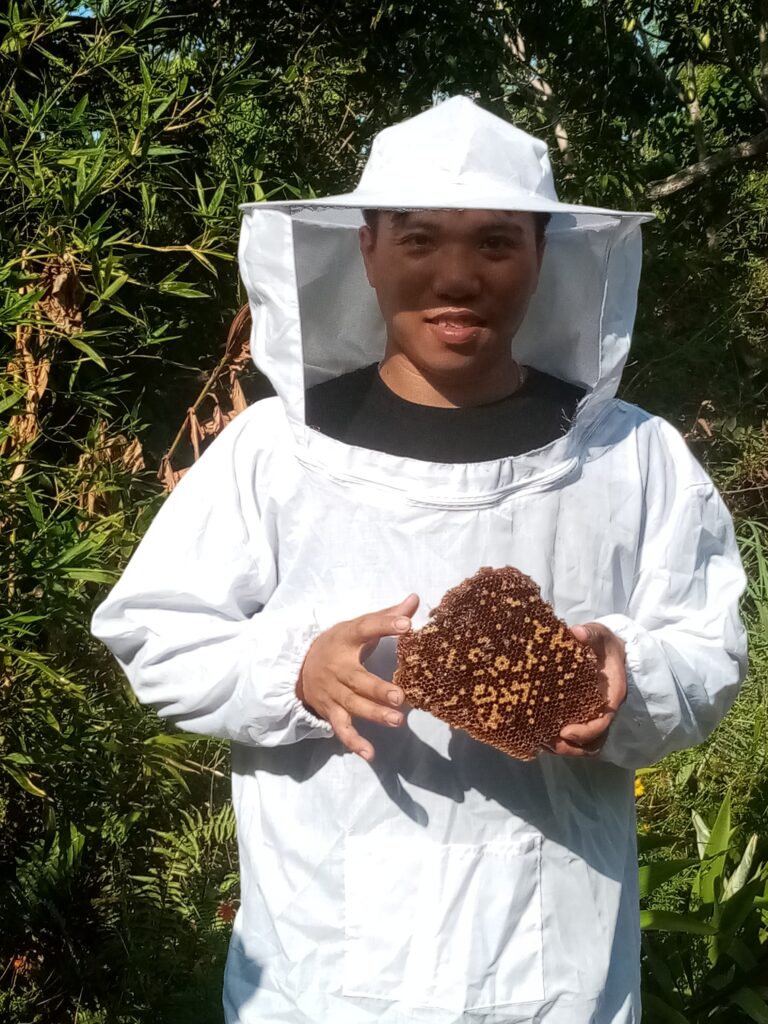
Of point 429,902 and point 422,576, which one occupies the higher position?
point 422,576

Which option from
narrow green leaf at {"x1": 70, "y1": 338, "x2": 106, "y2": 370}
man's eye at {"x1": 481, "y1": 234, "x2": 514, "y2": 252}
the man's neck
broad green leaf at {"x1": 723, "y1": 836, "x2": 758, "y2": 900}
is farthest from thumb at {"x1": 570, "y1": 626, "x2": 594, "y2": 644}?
narrow green leaf at {"x1": 70, "y1": 338, "x2": 106, "y2": 370}

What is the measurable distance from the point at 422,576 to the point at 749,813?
2.23 m

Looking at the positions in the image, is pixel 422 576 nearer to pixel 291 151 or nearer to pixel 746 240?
pixel 291 151

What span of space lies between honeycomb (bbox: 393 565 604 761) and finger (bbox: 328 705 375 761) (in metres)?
0.08

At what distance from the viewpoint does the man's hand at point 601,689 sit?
4.75 ft

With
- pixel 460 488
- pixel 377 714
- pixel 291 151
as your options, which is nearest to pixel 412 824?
pixel 377 714

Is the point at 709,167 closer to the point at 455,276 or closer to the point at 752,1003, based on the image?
the point at 752,1003

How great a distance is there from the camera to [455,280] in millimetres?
1594

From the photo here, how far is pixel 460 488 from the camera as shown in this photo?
64.1 inches

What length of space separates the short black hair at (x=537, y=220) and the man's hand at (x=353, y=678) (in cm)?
→ 61

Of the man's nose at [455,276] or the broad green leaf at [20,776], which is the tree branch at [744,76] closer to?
the man's nose at [455,276]

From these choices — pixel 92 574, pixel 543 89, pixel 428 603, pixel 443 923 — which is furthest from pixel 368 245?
pixel 543 89

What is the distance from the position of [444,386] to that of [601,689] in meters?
0.52

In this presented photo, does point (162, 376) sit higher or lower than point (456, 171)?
lower
